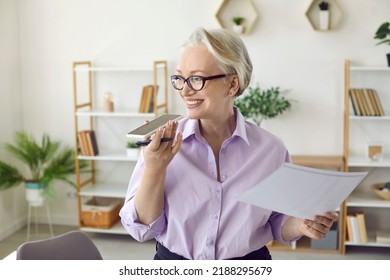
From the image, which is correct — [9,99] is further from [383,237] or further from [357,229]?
[383,237]

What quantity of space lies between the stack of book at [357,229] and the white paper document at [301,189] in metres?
3.20

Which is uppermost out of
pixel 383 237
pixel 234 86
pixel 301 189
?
pixel 234 86

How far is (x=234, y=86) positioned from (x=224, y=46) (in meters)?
0.13

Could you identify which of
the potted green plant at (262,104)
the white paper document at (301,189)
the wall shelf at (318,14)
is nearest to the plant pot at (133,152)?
the potted green plant at (262,104)

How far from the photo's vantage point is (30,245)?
1.91 metres

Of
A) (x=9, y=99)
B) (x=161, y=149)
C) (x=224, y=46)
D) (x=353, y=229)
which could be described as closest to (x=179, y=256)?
(x=161, y=149)

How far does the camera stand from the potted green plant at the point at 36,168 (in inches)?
188

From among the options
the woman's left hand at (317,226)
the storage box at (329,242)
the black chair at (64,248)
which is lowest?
the storage box at (329,242)

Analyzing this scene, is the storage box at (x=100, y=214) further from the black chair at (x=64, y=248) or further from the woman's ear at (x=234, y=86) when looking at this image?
the woman's ear at (x=234, y=86)

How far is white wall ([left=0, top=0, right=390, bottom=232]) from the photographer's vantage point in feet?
15.4

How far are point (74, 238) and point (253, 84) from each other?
3084 mm

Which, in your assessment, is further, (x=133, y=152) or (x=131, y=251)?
(x=133, y=152)

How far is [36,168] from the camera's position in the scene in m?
4.93
